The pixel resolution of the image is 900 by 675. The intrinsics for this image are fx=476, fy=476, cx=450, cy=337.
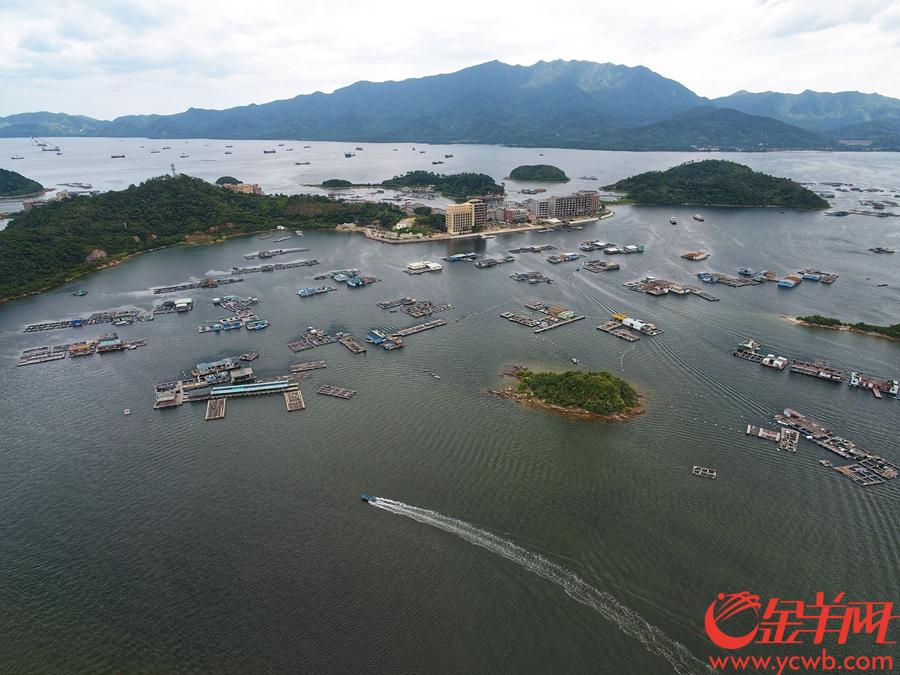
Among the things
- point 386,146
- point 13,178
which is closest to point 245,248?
point 13,178

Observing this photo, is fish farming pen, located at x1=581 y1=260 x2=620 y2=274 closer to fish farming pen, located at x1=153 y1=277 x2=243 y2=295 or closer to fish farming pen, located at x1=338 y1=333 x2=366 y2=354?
fish farming pen, located at x1=338 y1=333 x2=366 y2=354

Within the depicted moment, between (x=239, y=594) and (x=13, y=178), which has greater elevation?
(x=13, y=178)

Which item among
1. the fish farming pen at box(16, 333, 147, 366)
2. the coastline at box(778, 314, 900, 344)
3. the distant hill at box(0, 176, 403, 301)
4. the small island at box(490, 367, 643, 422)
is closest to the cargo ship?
the coastline at box(778, 314, 900, 344)

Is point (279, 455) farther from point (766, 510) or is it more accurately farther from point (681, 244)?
point (681, 244)

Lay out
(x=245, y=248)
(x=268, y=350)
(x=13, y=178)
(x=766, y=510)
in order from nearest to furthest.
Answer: (x=766, y=510) < (x=268, y=350) < (x=245, y=248) < (x=13, y=178)

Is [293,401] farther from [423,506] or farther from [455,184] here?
[455,184]

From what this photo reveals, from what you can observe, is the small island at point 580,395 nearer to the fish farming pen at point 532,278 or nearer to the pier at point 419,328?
the pier at point 419,328

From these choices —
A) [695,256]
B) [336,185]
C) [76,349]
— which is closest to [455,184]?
[336,185]
